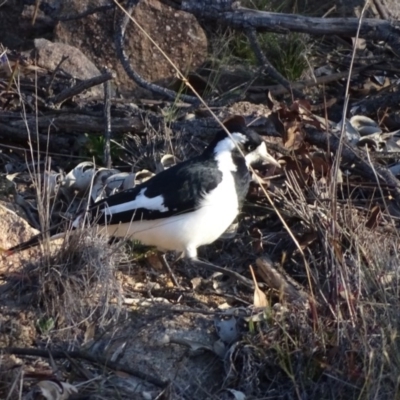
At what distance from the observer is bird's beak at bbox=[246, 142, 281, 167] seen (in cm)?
506

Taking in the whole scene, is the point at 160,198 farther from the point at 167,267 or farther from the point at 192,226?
the point at 167,267

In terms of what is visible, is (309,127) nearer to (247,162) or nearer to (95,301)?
(247,162)

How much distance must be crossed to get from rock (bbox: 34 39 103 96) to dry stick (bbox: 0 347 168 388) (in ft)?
8.13

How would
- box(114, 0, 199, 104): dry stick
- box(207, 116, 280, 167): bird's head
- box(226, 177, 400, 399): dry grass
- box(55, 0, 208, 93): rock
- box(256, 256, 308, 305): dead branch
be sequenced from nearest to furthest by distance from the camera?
box(226, 177, 400, 399): dry grass
box(256, 256, 308, 305): dead branch
box(207, 116, 280, 167): bird's head
box(114, 0, 199, 104): dry stick
box(55, 0, 208, 93): rock

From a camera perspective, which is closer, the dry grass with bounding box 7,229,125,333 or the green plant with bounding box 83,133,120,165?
the dry grass with bounding box 7,229,125,333

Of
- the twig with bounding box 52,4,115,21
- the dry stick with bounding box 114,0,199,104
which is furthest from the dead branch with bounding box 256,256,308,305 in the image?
the twig with bounding box 52,4,115,21

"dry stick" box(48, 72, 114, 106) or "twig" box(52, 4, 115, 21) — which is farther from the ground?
"twig" box(52, 4, 115, 21)

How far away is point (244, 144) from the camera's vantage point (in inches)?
199

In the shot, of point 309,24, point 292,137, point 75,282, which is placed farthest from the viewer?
point 309,24

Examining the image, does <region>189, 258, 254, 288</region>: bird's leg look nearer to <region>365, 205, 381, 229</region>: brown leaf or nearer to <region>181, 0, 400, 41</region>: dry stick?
<region>365, 205, 381, 229</region>: brown leaf

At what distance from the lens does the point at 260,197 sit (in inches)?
203

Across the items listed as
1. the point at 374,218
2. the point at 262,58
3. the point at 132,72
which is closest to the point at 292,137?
the point at 262,58

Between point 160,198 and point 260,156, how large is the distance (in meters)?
0.57

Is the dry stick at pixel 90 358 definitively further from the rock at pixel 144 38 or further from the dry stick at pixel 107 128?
the rock at pixel 144 38
